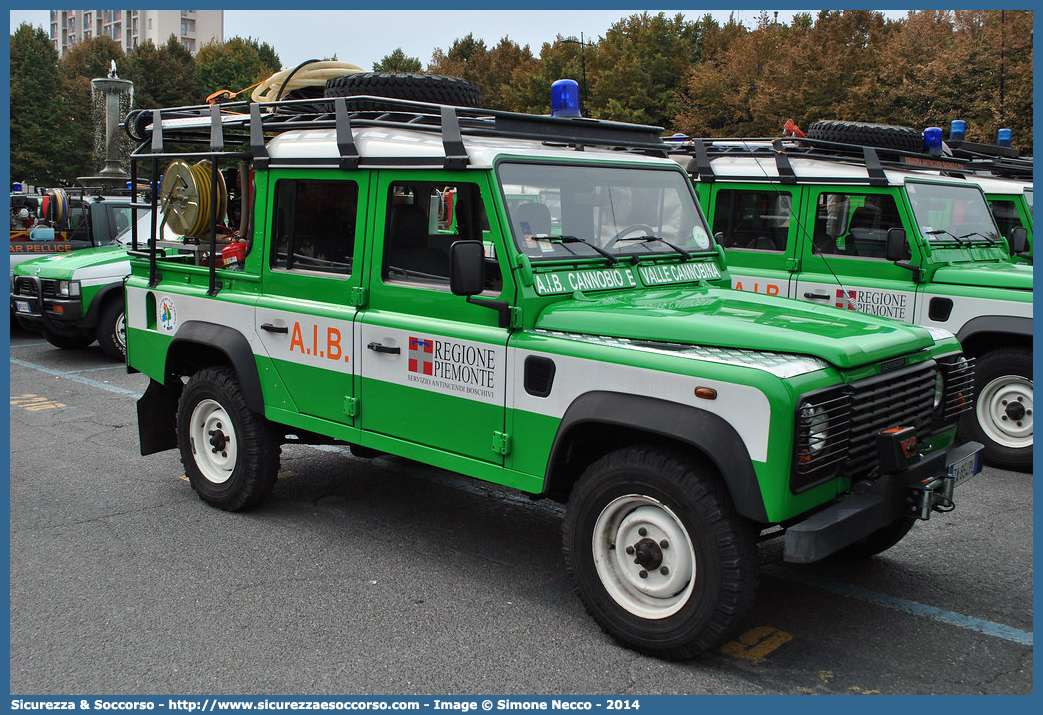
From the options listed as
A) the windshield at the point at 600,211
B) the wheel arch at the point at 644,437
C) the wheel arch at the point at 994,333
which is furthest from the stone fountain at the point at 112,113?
the wheel arch at the point at 644,437

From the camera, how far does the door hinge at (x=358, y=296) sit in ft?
16.6

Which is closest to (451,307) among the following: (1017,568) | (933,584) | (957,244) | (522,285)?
(522,285)

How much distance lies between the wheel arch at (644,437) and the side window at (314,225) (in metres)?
1.70

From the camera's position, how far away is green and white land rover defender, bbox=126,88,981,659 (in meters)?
3.81

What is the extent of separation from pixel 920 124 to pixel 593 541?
26.4 m

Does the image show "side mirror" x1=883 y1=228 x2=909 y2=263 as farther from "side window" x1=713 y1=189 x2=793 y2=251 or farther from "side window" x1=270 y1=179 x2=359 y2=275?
"side window" x1=270 y1=179 x2=359 y2=275

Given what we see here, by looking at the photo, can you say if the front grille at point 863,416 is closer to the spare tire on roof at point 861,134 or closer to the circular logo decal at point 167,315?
the circular logo decal at point 167,315

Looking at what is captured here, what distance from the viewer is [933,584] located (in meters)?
4.93

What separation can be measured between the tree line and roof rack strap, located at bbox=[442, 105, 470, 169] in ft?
9.69

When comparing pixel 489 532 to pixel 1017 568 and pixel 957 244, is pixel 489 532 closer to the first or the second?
pixel 1017 568

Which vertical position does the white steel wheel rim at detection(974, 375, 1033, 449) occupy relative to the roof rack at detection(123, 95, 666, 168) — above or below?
below

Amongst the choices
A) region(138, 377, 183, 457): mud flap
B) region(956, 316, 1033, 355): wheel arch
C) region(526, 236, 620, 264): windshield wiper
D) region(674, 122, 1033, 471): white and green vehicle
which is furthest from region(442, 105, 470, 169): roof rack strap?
region(956, 316, 1033, 355): wheel arch

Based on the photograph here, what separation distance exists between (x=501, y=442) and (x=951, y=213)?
541 cm

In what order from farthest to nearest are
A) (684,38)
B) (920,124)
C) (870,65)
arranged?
(684,38)
(870,65)
(920,124)
